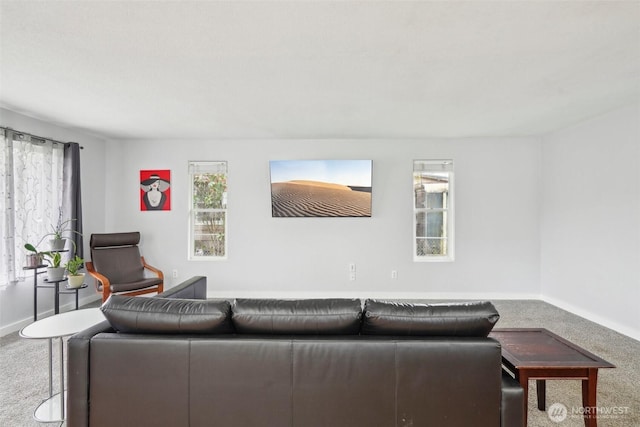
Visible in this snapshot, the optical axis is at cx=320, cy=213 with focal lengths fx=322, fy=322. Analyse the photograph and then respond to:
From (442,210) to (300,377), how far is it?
3972 millimetres

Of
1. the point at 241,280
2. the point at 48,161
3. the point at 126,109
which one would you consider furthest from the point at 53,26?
the point at 241,280

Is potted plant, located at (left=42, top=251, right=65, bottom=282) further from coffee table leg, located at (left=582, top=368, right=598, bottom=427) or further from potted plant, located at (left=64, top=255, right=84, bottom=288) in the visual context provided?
coffee table leg, located at (left=582, top=368, right=598, bottom=427)

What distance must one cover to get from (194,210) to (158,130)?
1264mm

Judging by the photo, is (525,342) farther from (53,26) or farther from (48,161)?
(48,161)

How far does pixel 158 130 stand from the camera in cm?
429

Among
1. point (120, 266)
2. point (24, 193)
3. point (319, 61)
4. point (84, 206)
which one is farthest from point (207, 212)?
point (319, 61)

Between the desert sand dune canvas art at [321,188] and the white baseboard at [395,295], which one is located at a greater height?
the desert sand dune canvas art at [321,188]

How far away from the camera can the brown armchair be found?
3.92 meters

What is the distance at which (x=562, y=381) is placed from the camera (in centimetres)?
245

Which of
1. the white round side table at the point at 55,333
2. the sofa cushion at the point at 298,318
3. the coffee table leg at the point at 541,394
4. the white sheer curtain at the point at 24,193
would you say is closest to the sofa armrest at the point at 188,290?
the white round side table at the point at 55,333

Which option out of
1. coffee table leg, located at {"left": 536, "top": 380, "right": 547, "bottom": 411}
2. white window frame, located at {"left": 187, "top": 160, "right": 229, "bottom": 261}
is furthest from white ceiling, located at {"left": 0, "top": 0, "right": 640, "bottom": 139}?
coffee table leg, located at {"left": 536, "top": 380, "right": 547, "bottom": 411}

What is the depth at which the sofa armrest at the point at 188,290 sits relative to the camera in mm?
2318

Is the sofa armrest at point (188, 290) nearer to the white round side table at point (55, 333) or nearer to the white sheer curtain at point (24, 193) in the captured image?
the white round side table at point (55, 333)

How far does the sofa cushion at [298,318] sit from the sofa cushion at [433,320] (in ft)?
0.29
